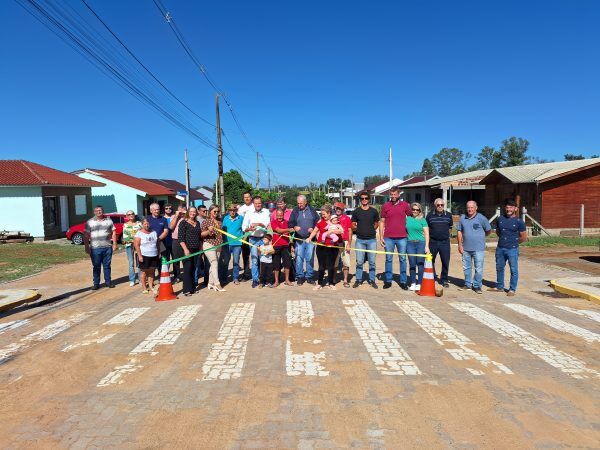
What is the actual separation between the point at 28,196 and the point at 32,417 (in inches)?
933

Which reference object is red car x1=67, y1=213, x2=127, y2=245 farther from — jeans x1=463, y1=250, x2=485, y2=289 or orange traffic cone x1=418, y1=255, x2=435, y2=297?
jeans x1=463, y1=250, x2=485, y2=289

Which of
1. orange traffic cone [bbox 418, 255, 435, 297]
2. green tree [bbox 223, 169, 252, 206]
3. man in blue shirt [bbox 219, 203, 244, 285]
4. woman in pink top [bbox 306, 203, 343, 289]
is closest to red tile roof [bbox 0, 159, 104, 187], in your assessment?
man in blue shirt [bbox 219, 203, 244, 285]

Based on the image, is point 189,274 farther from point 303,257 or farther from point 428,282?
point 428,282

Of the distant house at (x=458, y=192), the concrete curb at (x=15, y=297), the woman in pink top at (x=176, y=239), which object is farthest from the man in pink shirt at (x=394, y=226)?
the distant house at (x=458, y=192)

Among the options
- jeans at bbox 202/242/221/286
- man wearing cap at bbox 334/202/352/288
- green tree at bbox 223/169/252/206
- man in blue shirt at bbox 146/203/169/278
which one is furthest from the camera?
green tree at bbox 223/169/252/206

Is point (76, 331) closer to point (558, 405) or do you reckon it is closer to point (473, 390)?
point (473, 390)

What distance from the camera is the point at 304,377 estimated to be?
4539 mm

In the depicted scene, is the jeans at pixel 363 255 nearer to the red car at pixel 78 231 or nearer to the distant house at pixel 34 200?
the red car at pixel 78 231

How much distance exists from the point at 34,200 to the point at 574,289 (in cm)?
2504

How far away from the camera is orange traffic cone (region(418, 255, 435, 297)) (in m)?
8.54

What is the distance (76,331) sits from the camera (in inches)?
257

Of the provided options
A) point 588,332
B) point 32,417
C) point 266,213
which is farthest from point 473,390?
point 266,213

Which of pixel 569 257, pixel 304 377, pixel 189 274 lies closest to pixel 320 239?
pixel 189 274

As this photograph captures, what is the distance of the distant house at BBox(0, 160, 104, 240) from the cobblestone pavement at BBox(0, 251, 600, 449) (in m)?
18.8
